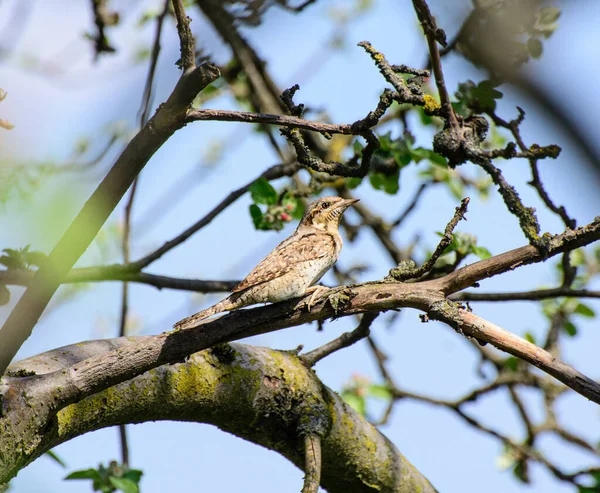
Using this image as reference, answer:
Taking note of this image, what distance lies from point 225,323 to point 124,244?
2.76 m

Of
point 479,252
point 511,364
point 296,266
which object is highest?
point 511,364

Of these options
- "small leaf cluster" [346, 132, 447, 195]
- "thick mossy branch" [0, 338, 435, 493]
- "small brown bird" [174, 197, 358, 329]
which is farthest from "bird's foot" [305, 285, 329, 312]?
"small leaf cluster" [346, 132, 447, 195]

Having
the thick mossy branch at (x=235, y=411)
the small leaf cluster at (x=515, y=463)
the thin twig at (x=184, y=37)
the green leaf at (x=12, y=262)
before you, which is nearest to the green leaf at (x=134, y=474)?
the thick mossy branch at (x=235, y=411)

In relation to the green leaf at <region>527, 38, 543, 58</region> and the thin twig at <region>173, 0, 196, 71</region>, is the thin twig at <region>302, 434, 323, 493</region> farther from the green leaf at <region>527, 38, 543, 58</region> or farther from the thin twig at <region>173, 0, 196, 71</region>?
the green leaf at <region>527, 38, 543, 58</region>

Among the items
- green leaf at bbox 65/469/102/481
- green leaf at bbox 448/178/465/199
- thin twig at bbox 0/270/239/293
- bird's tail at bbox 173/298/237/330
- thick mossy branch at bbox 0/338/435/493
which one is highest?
green leaf at bbox 448/178/465/199

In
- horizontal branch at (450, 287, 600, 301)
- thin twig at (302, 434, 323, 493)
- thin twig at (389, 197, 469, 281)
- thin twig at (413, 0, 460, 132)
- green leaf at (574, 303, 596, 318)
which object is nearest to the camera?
thin twig at (389, 197, 469, 281)

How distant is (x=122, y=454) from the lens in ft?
18.2

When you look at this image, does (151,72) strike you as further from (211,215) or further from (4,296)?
(4,296)

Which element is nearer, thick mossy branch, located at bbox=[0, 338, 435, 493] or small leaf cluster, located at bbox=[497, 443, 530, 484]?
thick mossy branch, located at bbox=[0, 338, 435, 493]

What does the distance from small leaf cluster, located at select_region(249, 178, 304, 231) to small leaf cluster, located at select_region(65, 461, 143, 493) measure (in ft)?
6.85

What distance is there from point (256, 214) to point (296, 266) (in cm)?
111

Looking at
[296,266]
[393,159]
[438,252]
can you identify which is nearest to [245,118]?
[438,252]

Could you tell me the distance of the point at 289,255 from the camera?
4.79 metres

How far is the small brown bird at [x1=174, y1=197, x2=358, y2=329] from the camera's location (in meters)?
4.26
